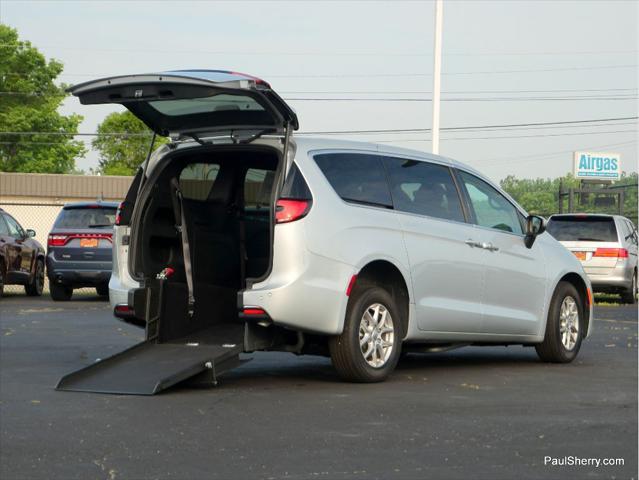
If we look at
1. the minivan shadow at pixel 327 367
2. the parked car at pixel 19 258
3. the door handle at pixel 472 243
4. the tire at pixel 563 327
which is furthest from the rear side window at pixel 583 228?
the door handle at pixel 472 243

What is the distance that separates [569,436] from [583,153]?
186 feet

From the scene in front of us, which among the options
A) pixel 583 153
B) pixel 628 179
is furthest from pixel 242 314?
pixel 628 179

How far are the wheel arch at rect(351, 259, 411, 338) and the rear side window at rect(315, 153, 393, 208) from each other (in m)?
0.50

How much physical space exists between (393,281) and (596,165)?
54.9 metres

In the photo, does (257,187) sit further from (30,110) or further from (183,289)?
(30,110)

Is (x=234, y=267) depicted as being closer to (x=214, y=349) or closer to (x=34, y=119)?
(x=214, y=349)

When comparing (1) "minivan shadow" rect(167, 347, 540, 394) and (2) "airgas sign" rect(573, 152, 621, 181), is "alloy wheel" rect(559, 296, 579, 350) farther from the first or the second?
(2) "airgas sign" rect(573, 152, 621, 181)

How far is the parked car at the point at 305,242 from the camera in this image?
8992 mm

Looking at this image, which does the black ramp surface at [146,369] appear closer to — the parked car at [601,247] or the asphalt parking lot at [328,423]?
the asphalt parking lot at [328,423]

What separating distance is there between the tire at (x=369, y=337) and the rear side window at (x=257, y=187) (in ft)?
4.27

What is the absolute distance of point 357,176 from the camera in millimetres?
9641

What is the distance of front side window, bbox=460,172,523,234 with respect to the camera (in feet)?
35.4

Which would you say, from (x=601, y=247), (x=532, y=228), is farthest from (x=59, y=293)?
(x=532, y=228)

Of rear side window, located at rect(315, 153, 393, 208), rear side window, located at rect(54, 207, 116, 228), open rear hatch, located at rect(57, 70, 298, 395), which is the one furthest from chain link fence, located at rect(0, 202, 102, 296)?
rear side window, located at rect(315, 153, 393, 208)
